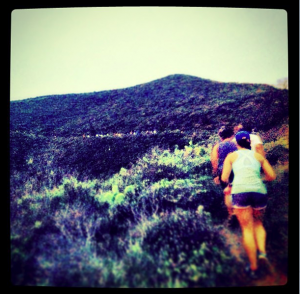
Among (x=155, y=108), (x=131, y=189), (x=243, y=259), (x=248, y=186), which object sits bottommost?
(x=243, y=259)

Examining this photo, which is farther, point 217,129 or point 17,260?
point 217,129

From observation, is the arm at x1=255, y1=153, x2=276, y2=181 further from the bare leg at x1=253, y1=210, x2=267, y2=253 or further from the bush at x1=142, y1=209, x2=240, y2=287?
the bush at x1=142, y1=209, x2=240, y2=287

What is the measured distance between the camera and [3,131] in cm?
329

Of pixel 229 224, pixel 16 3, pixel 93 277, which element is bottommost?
pixel 93 277

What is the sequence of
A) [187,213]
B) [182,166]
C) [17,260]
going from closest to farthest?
1. [17,260]
2. [187,213]
3. [182,166]

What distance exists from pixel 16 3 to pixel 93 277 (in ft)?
16.2

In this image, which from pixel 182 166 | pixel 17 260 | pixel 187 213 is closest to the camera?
pixel 17 260

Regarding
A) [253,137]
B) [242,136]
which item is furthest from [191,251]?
[253,137]

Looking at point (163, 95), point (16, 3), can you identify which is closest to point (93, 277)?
point (163, 95)

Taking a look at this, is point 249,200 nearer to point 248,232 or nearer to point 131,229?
Result: point 248,232

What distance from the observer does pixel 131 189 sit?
348cm

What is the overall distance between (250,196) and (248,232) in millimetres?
586

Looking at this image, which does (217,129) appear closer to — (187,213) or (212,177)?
(212,177)

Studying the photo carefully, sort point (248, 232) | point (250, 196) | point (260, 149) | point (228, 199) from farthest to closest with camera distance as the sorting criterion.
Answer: point (260, 149) → point (228, 199) → point (250, 196) → point (248, 232)
